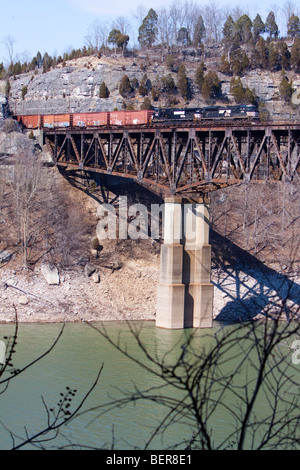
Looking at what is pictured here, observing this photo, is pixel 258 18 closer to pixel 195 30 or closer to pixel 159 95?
pixel 195 30

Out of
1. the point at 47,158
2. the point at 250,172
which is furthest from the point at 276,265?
the point at 47,158

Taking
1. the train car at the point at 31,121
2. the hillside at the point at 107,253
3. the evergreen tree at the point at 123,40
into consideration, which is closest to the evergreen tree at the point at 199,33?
the evergreen tree at the point at 123,40

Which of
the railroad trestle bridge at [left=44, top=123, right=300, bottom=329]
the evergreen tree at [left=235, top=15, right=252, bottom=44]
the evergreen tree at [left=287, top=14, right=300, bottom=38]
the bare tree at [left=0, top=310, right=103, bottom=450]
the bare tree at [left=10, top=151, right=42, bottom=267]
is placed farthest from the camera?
the evergreen tree at [left=287, top=14, right=300, bottom=38]

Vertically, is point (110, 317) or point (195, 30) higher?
point (195, 30)

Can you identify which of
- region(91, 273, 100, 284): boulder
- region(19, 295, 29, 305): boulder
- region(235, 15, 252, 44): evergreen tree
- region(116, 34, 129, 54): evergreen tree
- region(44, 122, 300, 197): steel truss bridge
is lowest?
region(19, 295, 29, 305): boulder

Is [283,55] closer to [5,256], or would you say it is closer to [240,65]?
[240,65]

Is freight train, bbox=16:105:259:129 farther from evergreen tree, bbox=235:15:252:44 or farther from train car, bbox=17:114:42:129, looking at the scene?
evergreen tree, bbox=235:15:252:44

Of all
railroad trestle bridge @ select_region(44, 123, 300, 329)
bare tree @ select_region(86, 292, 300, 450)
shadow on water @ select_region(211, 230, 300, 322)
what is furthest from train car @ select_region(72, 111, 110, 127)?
bare tree @ select_region(86, 292, 300, 450)
